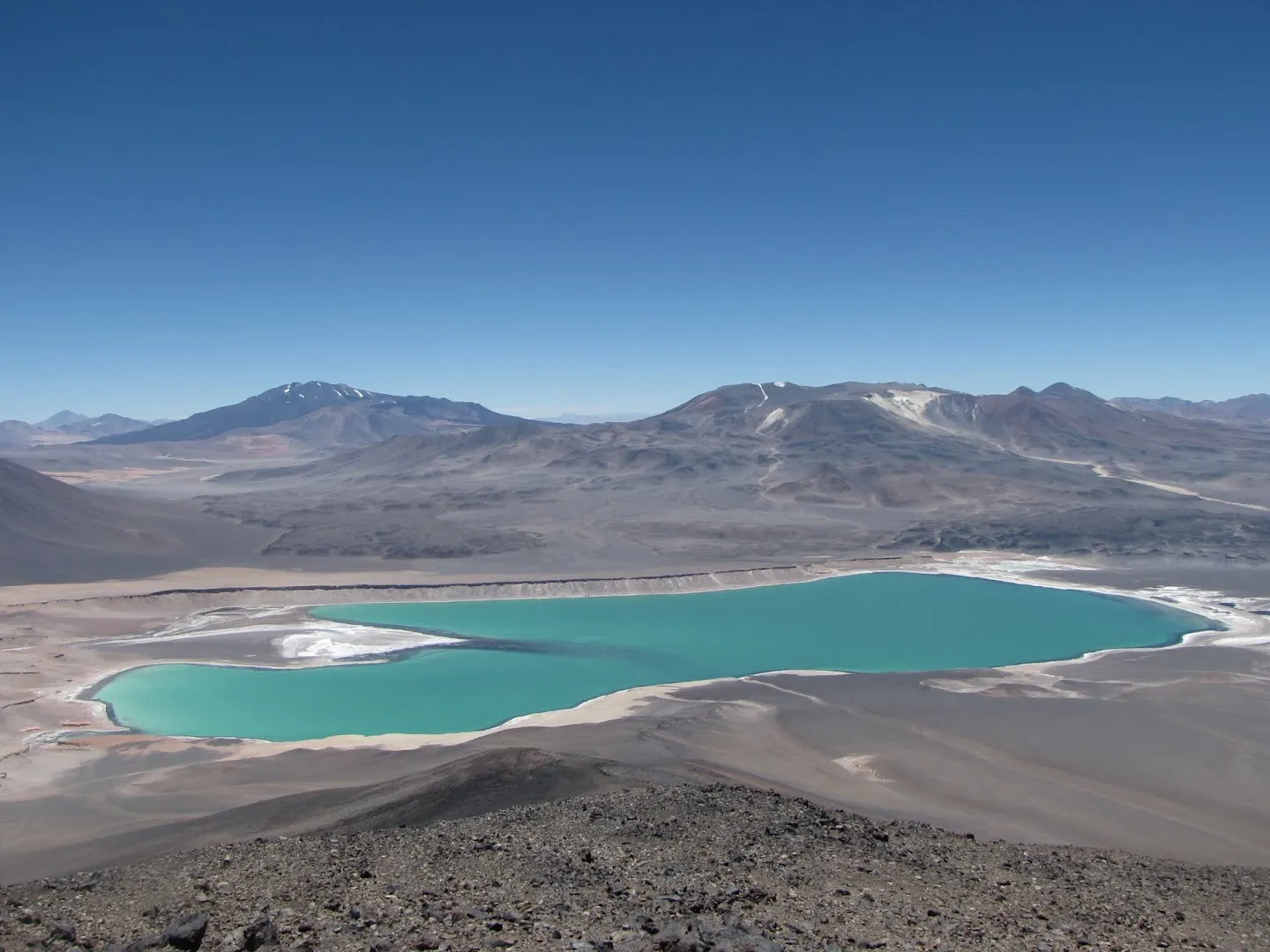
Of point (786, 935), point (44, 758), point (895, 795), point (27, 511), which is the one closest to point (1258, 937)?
point (786, 935)

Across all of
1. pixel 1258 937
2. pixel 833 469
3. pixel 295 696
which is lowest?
pixel 295 696

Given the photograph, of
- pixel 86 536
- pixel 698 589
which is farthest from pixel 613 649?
pixel 86 536

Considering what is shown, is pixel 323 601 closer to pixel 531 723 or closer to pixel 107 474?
pixel 531 723

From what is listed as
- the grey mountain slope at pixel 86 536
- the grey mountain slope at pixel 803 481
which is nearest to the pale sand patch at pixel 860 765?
the grey mountain slope at pixel 803 481

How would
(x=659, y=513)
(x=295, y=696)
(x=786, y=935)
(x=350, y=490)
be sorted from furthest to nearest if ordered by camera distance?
(x=350, y=490), (x=659, y=513), (x=295, y=696), (x=786, y=935)

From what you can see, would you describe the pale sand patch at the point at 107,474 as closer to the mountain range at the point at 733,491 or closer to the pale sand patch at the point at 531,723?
the mountain range at the point at 733,491

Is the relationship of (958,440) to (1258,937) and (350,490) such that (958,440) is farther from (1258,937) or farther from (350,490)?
(1258,937)

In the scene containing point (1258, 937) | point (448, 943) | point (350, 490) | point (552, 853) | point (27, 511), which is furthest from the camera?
point (350, 490)
